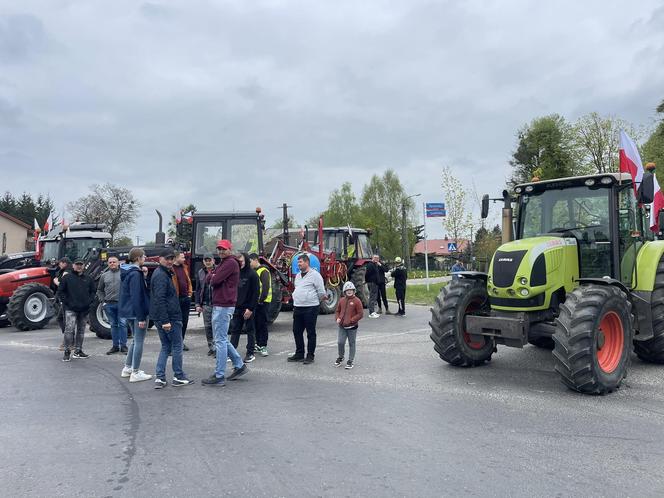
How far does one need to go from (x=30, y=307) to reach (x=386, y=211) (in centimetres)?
5548

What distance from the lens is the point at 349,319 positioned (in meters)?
8.17

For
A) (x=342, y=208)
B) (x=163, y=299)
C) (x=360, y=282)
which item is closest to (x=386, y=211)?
(x=342, y=208)

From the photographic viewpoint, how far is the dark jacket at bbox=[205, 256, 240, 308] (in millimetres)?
7184

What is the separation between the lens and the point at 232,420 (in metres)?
5.52

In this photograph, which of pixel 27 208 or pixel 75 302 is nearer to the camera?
pixel 75 302

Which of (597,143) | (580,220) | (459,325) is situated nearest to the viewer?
(459,325)

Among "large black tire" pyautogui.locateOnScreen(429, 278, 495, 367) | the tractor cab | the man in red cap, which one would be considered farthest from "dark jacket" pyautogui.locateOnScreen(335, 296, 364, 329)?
the tractor cab

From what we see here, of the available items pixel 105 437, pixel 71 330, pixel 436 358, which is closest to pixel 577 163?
pixel 436 358

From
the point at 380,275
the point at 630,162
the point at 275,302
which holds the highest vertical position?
the point at 630,162

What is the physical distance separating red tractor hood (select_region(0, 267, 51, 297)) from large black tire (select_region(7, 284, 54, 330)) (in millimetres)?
751

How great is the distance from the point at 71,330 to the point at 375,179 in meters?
60.8

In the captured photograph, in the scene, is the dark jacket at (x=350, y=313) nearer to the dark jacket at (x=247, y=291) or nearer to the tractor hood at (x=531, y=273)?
the dark jacket at (x=247, y=291)

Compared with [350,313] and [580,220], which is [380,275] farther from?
[580,220]

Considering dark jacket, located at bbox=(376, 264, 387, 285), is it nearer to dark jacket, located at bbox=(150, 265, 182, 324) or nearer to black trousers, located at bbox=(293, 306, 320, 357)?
black trousers, located at bbox=(293, 306, 320, 357)
